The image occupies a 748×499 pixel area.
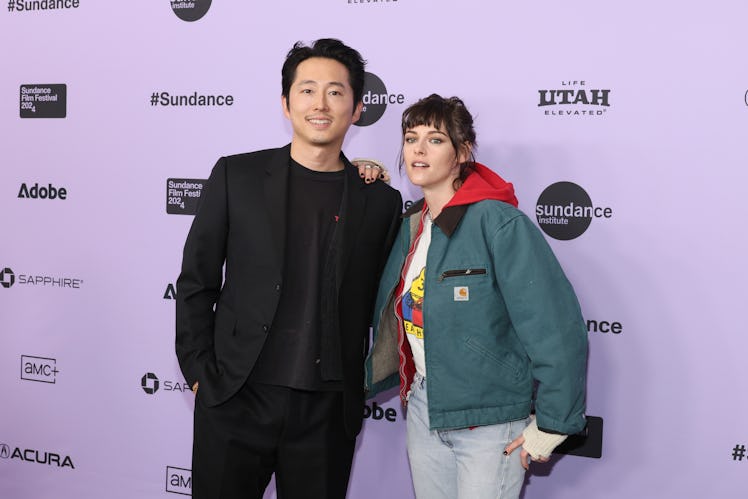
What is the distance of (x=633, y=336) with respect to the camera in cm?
243

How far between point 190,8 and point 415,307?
5.97 ft

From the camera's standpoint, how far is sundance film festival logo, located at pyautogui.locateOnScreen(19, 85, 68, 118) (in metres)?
3.19

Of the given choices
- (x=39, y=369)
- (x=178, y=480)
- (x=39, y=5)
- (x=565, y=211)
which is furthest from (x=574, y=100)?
(x=39, y=369)

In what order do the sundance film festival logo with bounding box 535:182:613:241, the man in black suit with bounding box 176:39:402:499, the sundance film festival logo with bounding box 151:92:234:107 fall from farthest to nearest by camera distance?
the sundance film festival logo with bounding box 151:92:234:107
the sundance film festival logo with bounding box 535:182:613:241
the man in black suit with bounding box 176:39:402:499

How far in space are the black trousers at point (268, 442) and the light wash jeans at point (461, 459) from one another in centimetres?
24

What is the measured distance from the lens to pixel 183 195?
3012 millimetres

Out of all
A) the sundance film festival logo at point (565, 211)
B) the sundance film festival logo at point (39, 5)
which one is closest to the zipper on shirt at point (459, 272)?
the sundance film festival logo at point (565, 211)

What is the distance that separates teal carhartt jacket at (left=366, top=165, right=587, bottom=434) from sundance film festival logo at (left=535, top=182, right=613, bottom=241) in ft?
2.28

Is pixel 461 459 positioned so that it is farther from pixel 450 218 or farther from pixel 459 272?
pixel 450 218

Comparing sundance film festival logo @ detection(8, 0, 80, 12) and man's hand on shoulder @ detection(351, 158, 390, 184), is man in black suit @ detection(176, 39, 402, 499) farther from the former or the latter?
sundance film festival logo @ detection(8, 0, 80, 12)

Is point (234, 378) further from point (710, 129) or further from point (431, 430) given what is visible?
point (710, 129)

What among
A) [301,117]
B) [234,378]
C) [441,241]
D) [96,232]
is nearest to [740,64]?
[441,241]

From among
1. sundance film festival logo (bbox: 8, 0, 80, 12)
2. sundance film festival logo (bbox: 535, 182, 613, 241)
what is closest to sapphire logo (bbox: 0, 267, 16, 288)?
sundance film festival logo (bbox: 8, 0, 80, 12)

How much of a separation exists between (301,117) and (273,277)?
1.56ft
